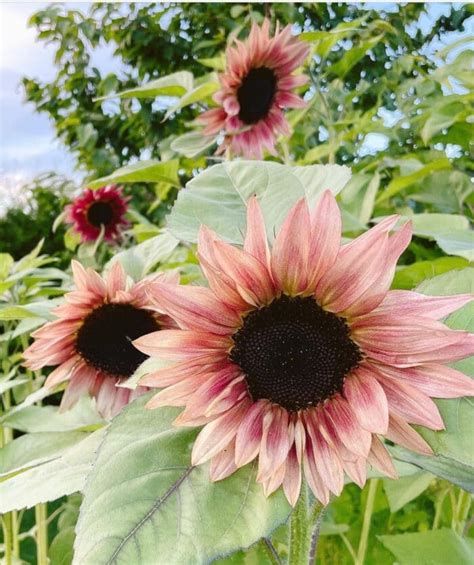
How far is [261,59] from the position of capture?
3.33 feet

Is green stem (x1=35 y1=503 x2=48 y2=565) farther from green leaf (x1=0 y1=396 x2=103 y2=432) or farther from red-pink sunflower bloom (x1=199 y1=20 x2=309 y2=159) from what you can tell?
red-pink sunflower bloom (x1=199 y1=20 x2=309 y2=159)

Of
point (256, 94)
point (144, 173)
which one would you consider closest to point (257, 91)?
point (256, 94)

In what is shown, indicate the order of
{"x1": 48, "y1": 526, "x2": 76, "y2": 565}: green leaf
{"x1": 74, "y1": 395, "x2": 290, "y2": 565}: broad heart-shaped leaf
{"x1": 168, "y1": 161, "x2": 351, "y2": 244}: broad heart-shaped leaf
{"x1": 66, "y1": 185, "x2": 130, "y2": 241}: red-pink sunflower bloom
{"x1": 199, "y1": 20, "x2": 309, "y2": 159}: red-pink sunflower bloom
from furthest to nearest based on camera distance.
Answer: {"x1": 66, "y1": 185, "x2": 130, "y2": 241}: red-pink sunflower bloom
{"x1": 199, "y1": 20, "x2": 309, "y2": 159}: red-pink sunflower bloom
{"x1": 48, "y1": 526, "x2": 76, "y2": 565}: green leaf
{"x1": 168, "y1": 161, "x2": 351, "y2": 244}: broad heart-shaped leaf
{"x1": 74, "y1": 395, "x2": 290, "y2": 565}: broad heart-shaped leaf

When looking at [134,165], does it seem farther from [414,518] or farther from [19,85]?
[19,85]

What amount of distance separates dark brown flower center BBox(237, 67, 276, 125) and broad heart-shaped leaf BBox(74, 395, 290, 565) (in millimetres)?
702

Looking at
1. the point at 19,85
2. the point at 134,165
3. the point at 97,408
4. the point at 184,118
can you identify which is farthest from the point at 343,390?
the point at 19,85

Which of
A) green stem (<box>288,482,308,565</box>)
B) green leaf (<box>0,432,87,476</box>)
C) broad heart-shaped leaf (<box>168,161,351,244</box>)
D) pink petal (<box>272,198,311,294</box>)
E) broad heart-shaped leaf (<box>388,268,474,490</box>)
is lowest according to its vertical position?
green leaf (<box>0,432,87,476</box>)

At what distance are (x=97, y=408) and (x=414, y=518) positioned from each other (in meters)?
0.56

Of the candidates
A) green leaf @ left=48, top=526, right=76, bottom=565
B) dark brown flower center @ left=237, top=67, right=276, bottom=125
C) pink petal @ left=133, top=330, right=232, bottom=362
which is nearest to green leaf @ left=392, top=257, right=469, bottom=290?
pink petal @ left=133, top=330, right=232, bottom=362

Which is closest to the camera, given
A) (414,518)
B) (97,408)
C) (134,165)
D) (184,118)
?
(97,408)

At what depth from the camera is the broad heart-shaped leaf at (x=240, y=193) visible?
41cm

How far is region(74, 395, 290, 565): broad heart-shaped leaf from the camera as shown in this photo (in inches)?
11.7

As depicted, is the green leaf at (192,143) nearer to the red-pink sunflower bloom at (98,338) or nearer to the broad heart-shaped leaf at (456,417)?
the red-pink sunflower bloom at (98,338)

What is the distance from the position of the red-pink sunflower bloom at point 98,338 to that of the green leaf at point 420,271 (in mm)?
178
